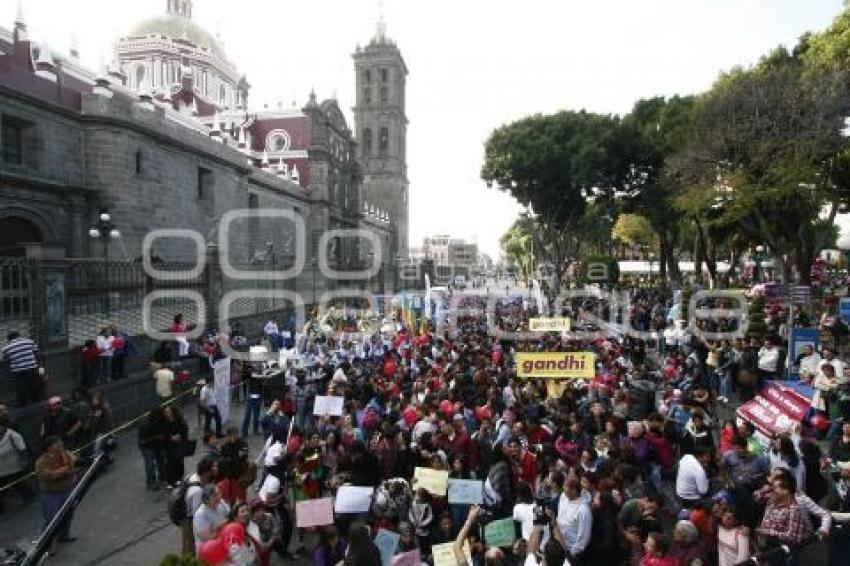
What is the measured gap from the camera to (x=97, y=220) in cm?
2369

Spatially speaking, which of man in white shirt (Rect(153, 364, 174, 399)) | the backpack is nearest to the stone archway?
man in white shirt (Rect(153, 364, 174, 399))

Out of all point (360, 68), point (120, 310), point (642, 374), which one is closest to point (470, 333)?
point (642, 374)

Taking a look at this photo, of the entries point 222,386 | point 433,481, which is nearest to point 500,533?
point 433,481

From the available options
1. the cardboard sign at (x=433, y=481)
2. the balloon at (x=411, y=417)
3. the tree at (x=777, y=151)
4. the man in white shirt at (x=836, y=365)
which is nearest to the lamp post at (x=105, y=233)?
the balloon at (x=411, y=417)

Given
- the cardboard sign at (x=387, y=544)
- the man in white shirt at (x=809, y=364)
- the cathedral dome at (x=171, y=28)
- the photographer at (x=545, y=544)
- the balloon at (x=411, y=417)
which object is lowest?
the cardboard sign at (x=387, y=544)

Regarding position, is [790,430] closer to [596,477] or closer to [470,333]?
[596,477]

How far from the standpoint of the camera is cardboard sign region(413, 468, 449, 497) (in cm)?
696

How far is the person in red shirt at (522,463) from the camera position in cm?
766

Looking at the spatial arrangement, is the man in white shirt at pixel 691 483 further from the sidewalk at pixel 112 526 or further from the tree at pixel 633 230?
the tree at pixel 633 230

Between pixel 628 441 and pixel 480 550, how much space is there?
272 centimetres

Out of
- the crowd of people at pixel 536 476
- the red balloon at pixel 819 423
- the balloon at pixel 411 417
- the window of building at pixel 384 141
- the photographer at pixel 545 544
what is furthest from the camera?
the window of building at pixel 384 141

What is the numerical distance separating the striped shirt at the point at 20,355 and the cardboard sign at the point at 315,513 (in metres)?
6.86

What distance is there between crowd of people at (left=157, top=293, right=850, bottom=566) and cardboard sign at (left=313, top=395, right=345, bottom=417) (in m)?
0.11

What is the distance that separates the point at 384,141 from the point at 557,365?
77.4 metres
